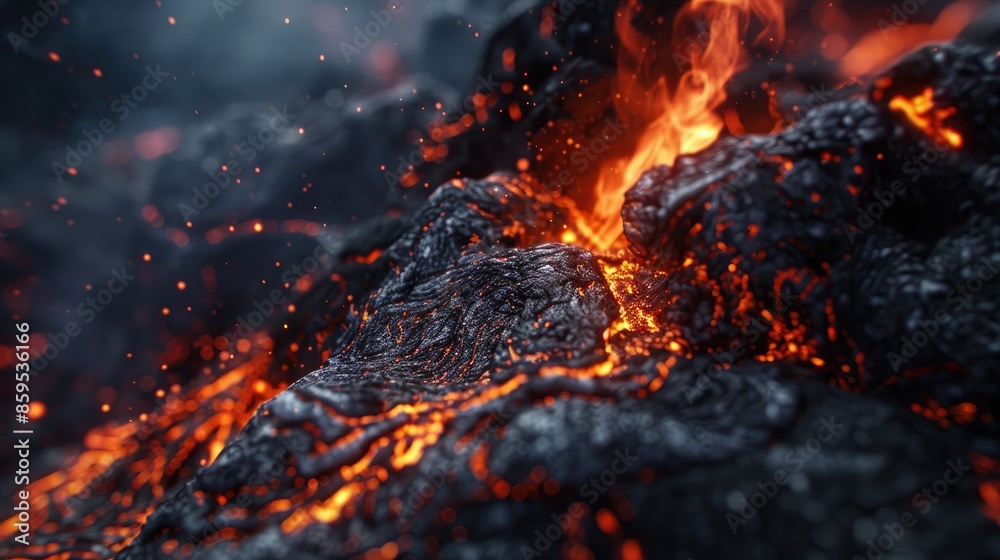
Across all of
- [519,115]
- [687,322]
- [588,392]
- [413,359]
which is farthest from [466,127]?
[588,392]

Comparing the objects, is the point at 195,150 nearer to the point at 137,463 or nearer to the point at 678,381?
the point at 137,463

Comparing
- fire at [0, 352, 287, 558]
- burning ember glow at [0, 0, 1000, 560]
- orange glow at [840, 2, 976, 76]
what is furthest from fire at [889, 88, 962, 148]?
fire at [0, 352, 287, 558]

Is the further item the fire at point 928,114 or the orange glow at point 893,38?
the orange glow at point 893,38

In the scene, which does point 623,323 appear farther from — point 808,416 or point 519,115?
point 519,115

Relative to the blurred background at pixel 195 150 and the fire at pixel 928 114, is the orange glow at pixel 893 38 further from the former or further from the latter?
the fire at pixel 928 114

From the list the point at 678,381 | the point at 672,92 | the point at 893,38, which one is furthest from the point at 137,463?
the point at 893,38

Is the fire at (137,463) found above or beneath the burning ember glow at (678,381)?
above

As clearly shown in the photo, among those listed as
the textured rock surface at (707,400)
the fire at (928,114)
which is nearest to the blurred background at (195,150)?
the fire at (928,114)
